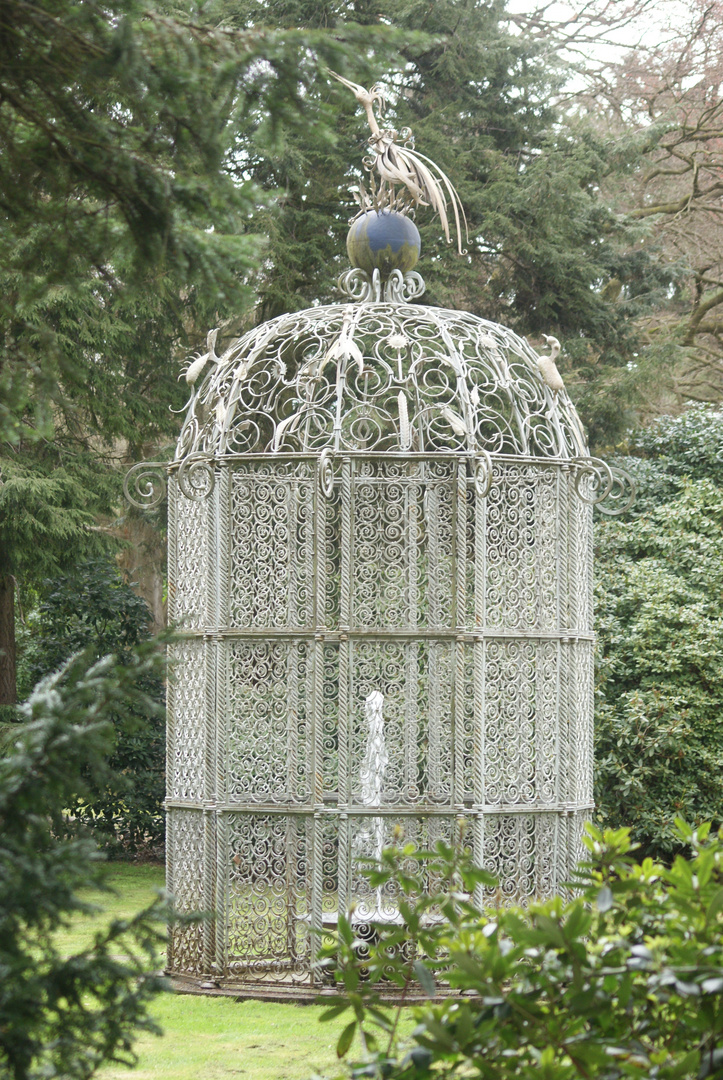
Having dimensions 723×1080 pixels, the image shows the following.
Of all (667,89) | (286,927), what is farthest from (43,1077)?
(667,89)

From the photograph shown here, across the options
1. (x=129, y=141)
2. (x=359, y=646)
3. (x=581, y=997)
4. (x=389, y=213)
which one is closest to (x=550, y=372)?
(x=389, y=213)

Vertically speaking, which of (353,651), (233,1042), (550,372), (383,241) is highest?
(383,241)

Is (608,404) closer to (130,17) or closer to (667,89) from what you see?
(667,89)

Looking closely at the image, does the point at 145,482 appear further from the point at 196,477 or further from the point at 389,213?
the point at 389,213

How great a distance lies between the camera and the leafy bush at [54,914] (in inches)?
90.9

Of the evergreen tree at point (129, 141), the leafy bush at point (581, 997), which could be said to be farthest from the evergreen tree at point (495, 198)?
the leafy bush at point (581, 997)

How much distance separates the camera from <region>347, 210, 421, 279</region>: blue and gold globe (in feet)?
22.5

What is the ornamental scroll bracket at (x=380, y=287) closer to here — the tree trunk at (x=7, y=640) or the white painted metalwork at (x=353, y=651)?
the white painted metalwork at (x=353, y=651)

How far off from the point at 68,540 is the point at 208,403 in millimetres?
4108

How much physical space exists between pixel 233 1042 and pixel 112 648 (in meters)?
6.23

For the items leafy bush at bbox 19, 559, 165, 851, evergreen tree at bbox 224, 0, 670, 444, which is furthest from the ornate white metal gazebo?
evergreen tree at bbox 224, 0, 670, 444

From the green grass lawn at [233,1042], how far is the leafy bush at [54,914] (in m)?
2.02

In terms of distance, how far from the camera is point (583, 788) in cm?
650

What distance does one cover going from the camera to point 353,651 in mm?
6109
